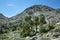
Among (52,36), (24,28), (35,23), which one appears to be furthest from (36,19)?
(52,36)

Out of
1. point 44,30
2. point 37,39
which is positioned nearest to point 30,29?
point 44,30

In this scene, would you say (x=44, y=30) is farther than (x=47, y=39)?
Yes

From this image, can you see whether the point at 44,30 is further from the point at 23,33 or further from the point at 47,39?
the point at 47,39

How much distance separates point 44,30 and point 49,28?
380 cm

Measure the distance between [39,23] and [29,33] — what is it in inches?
392

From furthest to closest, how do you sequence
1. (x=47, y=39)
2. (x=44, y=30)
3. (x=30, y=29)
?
1. (x=30, y=29)
2. (x=44, y=30)
3. (x=47, y=39)

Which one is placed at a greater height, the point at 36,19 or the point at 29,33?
the point at 36,19

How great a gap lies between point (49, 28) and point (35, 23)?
33.3 ft

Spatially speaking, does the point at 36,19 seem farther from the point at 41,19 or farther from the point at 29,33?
the point at 29,33

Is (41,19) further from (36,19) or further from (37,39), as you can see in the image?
(37,39)

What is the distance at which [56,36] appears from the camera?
6744 cm

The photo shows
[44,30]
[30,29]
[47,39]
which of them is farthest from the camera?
[30,29]

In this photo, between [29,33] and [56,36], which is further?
[29,33]

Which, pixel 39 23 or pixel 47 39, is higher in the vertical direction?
pixel 39 23
